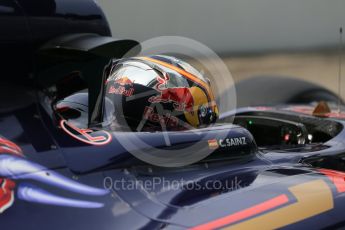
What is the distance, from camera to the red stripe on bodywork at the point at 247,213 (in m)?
1.41

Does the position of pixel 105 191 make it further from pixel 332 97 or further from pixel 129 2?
pixel 129 2

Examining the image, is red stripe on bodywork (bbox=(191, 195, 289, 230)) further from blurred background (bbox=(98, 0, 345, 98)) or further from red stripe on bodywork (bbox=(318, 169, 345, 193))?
blurred background (bbox=(98, 0, 345, 98))

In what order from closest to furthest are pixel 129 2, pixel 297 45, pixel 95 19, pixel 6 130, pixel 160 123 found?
pixel 6 130
pixel 95 19
pixel 160 123
pixel 129 2
pixel 297 45

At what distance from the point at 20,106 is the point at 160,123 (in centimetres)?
61

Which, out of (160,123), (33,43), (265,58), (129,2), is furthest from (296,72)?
(33,43)

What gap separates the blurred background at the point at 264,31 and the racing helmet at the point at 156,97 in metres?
5.30

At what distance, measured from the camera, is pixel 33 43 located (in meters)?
1.54

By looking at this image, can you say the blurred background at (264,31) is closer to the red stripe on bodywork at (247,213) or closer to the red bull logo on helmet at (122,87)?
the red bull logo on helmet at (122,87)

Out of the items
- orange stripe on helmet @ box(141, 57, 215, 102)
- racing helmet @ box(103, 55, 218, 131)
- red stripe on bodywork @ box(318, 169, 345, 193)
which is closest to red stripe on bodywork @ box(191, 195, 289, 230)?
red stripe on bodywork @ box(318, 169, 345, 193)

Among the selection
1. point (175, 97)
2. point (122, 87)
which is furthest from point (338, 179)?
point (122, 87)

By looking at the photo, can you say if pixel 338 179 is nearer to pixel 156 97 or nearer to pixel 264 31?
pixel 156 97

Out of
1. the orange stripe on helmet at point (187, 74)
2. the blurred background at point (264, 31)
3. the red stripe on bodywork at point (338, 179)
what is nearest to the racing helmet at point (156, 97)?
the orange stripe on helmet at point (187, 74)

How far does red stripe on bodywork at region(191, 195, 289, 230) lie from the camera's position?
1.41m

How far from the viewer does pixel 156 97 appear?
1.98 metres
